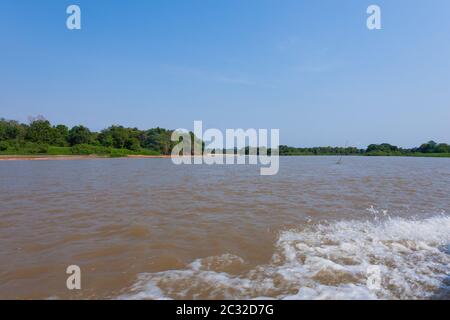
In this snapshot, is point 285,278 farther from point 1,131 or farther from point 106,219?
point 1,131

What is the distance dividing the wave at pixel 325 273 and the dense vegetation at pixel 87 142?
5061 centimetres

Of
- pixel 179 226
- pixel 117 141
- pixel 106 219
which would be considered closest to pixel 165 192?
pixel 106 219

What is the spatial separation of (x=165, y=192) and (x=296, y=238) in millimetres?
5997

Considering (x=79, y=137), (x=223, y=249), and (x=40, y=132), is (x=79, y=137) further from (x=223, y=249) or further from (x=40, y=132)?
(x=223, y=249)

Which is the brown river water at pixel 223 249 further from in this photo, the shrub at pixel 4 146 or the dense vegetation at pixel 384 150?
the dense vegetation at pixel 384 150

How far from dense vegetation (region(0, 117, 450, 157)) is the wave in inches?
1993

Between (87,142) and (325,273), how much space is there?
217 feet

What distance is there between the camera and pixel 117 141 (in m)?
66.5

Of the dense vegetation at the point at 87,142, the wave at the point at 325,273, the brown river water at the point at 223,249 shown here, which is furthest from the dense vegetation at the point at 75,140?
the wave at the point at 325,273

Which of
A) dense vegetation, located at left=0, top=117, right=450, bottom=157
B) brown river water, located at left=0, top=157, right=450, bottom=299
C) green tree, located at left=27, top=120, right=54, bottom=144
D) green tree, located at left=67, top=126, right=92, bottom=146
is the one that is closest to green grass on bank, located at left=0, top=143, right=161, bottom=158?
dense vegetation, located at left=0, top=117, right=450, bottom=157

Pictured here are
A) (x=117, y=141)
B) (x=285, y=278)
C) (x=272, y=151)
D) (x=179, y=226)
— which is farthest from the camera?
(x=272, y=151)

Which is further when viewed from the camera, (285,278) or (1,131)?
(1,131)

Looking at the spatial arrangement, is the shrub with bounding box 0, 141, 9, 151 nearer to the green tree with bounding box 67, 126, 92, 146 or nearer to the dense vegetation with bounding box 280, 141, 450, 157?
the green tree with bounding box 67, 126, 92, 146

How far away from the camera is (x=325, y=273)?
132 inches
